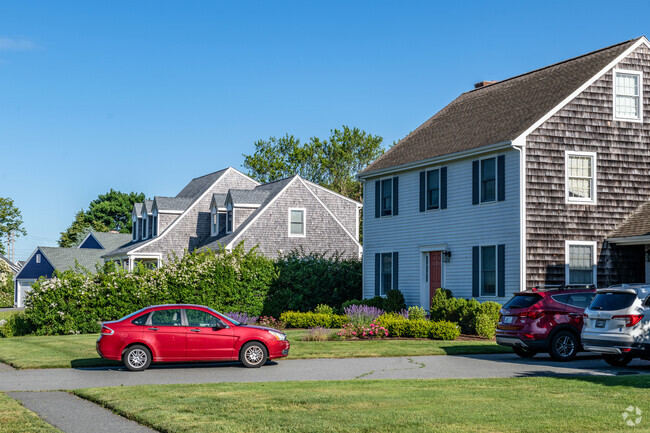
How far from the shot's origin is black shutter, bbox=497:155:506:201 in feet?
87.1

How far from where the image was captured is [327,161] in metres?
78.0

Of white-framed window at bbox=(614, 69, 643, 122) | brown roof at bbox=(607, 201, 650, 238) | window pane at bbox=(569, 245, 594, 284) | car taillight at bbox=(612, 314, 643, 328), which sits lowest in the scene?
car taillight at bbox=(612, 314, 643, 328)

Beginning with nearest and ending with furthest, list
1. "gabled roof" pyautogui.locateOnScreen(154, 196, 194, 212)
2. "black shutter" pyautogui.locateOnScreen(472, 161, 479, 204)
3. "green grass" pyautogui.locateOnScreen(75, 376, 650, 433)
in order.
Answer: "green grass" pyautogui.locateOnScreen(75, 376, 650, 433) < "black shutter" pyautogui.locateOnScreen(472, 161, 479, 204) < "gabled roof" pyautogui.locateOnScreen(154, 196, 194, 212)

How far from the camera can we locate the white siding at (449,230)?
26.2m

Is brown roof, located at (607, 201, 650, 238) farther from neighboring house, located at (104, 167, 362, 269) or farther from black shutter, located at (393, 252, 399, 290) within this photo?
neighboring house, located at (104, 167, 362, 269)

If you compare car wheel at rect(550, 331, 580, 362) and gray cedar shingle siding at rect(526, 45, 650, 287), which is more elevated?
gray cedar shingle siding at rect(526, 45, 650, 287)

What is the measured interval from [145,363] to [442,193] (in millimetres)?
14702

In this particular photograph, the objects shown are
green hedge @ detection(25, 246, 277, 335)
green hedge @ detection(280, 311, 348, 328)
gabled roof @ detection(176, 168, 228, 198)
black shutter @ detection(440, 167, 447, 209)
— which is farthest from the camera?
gabled roof @ detection(176, 168, 228, 198)

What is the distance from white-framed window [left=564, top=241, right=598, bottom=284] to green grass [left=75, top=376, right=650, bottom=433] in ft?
39.5

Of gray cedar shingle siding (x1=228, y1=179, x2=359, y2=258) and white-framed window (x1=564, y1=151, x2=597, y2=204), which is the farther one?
gray cedar shingle siding (x1=228, y1=179, x2=359, y2=258)

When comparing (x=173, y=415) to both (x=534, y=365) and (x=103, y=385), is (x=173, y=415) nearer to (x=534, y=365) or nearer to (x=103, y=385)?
(x=103, y=385)

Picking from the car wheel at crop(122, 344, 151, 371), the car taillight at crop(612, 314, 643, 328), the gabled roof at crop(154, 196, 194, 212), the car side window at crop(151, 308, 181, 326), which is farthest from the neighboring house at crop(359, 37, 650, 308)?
the gabled roof at crop(154, 196, 194, 212)

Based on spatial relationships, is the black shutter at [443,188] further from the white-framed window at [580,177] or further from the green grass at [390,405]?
the green grass at [390,405]

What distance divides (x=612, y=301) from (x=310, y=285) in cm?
1852
